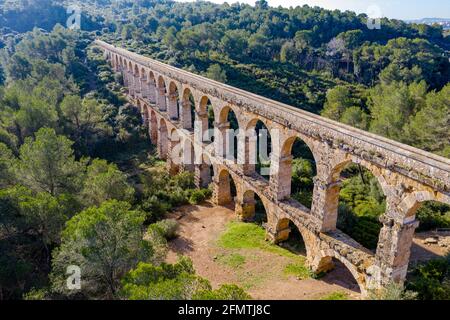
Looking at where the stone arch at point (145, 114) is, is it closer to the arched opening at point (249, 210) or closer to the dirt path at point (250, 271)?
the dirt path at point (250, 271)

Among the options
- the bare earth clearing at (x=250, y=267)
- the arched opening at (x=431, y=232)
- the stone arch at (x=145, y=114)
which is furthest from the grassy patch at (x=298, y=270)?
the stone arch at (x=145, y=114)

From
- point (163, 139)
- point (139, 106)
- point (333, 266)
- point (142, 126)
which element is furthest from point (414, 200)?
point (139, 106)

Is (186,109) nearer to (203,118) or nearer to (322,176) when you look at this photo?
(203,118)

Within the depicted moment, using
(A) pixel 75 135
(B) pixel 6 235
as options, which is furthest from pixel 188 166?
(B) pixel 6 235

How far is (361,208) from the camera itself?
2698cm

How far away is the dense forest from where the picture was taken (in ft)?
52.0

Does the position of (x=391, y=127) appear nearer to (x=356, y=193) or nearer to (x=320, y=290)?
(x=356, y=193)

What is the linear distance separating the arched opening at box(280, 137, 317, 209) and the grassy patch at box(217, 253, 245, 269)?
4570 millimetres

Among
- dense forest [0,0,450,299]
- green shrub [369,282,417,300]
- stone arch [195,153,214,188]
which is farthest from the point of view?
stone arch [195,153,214,188]

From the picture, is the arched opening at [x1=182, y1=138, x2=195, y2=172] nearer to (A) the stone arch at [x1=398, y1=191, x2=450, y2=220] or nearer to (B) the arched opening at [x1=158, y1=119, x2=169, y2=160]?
(B) the arched opening at [x1=158, y1=119, x2=169, y2=160]

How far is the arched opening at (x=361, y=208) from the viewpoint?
23.0m

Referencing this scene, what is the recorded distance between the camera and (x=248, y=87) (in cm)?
5622

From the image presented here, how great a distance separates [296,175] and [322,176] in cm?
1285

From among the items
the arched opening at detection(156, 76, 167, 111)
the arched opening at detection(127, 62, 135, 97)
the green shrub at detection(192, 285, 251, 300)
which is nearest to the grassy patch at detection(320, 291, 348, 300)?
the green shrub at detection(192, 285, 251, 300)
